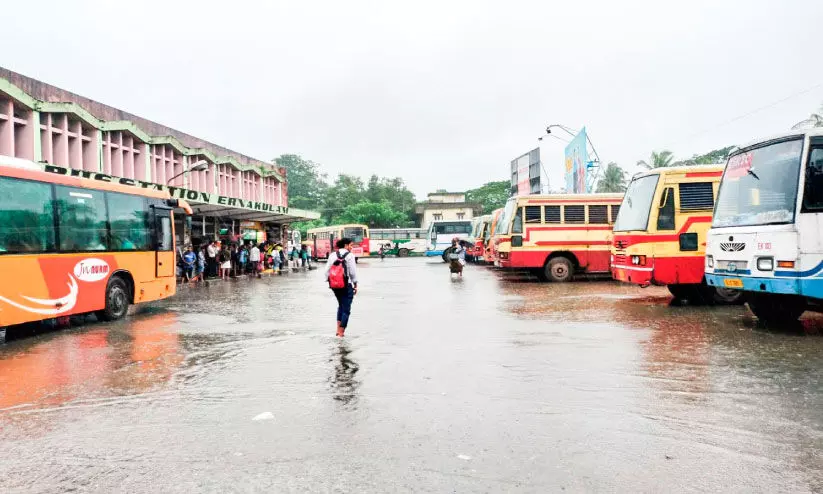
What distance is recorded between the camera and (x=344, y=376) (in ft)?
22.7

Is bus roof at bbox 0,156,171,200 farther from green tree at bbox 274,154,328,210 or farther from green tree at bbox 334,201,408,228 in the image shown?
green tree at bbox 274,154,328,210

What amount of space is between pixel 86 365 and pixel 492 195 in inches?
3292

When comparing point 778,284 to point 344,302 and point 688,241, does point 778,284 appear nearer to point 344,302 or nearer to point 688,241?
point 688,241

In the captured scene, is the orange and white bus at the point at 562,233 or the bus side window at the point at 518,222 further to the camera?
the bus side window at the point at 518,222

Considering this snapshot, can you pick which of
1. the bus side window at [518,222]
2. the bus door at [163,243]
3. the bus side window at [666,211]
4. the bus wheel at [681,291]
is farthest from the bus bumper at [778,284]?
the bus door at [163,243]

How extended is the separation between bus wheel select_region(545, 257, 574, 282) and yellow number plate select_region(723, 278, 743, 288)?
442 inches

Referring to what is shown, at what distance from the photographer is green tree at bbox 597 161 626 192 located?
5488 cm

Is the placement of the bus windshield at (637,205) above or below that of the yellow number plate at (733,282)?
above

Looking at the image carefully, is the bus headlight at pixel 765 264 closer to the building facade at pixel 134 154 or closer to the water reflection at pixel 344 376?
the water reflection at pixel 344 376

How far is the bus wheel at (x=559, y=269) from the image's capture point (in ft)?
69.6

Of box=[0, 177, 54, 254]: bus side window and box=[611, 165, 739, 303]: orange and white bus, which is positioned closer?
box=[0, 177, 54, 254]: bus side window

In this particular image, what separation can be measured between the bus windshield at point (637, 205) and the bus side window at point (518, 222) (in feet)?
21.0

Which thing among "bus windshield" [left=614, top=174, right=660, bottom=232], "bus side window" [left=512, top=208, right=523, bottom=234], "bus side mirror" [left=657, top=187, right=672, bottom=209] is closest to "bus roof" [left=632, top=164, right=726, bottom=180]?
"bus windshield" [left=614, top=174, right=660, bottom=232]

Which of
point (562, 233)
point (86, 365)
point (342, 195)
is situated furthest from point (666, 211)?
point (342, 195)
